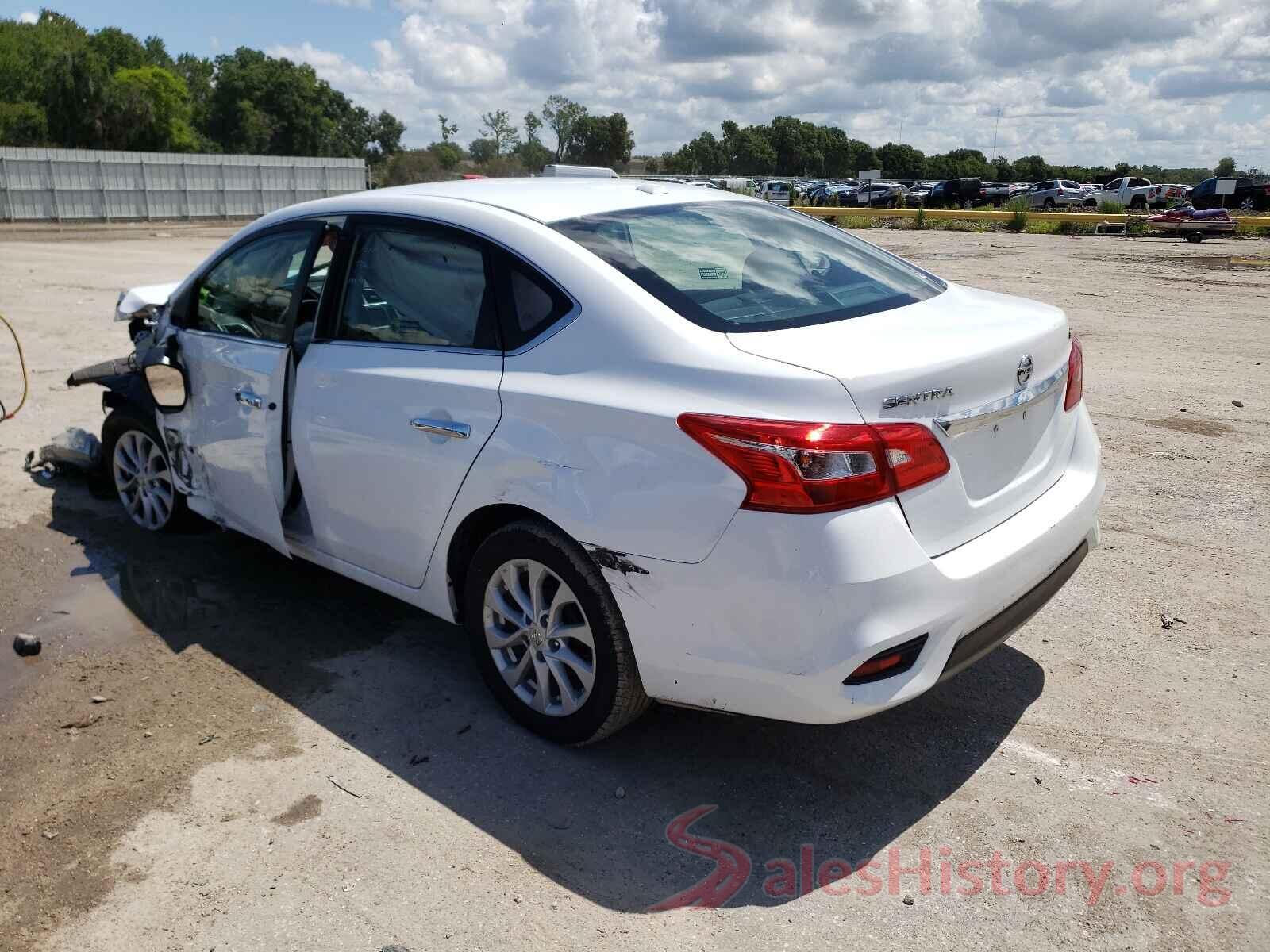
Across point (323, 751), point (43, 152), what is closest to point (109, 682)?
point (323, 751)

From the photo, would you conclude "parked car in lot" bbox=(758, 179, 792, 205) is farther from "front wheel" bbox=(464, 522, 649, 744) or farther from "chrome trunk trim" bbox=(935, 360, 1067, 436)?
"front wheel" bbox=(464, 522, 649, 744)

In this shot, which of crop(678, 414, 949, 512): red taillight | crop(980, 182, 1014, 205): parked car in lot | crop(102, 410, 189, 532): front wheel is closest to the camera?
crop(678, 414, 949, 512): red taillight

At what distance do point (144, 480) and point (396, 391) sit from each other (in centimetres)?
254

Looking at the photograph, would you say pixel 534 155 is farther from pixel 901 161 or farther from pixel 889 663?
pixel 901 161

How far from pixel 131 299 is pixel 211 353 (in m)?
1.50

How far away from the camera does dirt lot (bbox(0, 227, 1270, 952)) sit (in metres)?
2.78

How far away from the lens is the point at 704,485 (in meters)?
2.84

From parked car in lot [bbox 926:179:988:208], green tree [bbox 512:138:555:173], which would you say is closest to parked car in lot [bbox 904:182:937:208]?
parked car in lot [bbox 926:179:988:208]

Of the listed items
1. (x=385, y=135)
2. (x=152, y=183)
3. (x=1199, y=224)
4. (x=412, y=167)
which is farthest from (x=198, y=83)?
(x=1199, y=224)

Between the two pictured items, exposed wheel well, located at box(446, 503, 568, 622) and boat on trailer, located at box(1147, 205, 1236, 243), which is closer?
exposed wheel well, located at box(446, 503, 568, 622)

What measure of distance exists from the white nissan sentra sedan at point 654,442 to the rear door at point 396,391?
11mm

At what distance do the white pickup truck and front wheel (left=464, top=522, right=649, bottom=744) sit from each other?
154ft

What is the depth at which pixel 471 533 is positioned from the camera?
11.9 feet

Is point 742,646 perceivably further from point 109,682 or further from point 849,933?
point 109,682
